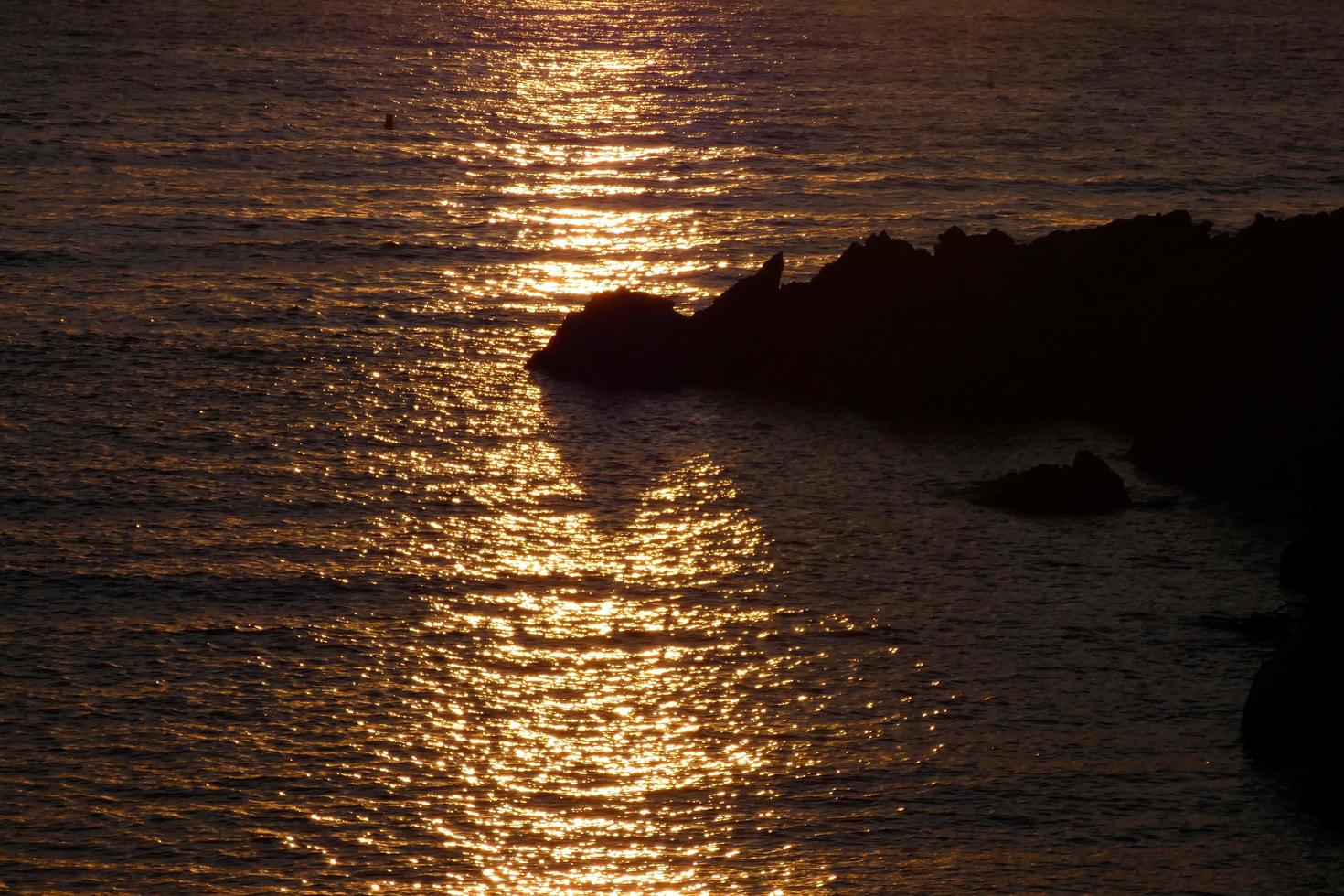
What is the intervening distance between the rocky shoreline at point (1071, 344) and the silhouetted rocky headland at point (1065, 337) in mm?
49

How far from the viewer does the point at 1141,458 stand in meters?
39.6

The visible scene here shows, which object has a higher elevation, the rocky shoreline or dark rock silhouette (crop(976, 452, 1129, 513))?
the rocky shoreline

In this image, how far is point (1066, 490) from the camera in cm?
3703

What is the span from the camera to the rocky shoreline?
3803cm

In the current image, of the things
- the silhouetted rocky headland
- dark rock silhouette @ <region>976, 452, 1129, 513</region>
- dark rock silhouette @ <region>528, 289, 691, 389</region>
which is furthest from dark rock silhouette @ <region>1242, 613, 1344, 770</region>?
dark rock silhouette @ <region>528, 289, 691, 389</region>

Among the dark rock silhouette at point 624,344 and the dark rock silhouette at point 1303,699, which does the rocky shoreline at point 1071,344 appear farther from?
the dark rock silhouette at point 1303,699

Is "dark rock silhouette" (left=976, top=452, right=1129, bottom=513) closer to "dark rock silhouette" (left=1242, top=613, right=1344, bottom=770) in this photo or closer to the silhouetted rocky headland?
the silhouetted rocky headland

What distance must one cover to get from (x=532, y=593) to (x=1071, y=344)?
56.6 feet

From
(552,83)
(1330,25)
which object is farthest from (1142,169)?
(1330,25)

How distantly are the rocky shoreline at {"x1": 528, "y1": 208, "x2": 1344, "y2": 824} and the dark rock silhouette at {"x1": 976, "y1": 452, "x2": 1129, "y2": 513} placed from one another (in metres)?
0.04

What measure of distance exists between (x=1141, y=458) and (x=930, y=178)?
38049mm

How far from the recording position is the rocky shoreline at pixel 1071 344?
38031 millimetres

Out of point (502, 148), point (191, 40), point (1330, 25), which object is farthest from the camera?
point (1330, 25)

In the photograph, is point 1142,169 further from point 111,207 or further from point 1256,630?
point 1256,630
